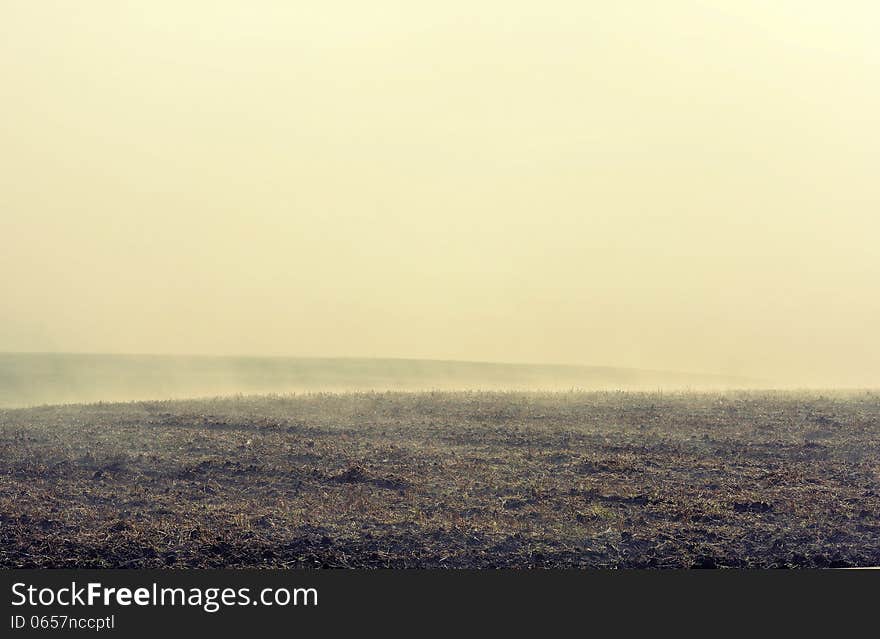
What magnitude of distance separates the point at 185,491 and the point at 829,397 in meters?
6.45

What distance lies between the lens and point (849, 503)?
20.6 ft

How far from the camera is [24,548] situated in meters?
5.57

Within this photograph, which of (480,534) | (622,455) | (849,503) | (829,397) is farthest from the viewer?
(829,397)

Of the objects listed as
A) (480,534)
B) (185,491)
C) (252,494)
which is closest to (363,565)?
(480,534)

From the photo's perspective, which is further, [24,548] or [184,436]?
[184,436]

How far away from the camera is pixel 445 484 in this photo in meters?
6.50

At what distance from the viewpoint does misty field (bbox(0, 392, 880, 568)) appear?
553 cm

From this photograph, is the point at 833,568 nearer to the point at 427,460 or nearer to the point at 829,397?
the point at 427,460

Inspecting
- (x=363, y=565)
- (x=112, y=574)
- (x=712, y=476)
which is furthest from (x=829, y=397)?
(x=112, y=574)

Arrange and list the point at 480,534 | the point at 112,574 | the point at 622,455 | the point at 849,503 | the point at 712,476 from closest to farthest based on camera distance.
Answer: the point at 112,574, the point at 480,534, the point at 849,503, the point at 712,476, the point at 622,455

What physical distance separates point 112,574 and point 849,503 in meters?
4.82

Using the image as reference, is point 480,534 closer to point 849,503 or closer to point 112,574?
point 112,574

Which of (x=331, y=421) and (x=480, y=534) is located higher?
(x=331, y=421)

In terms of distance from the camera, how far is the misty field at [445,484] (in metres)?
5.53
